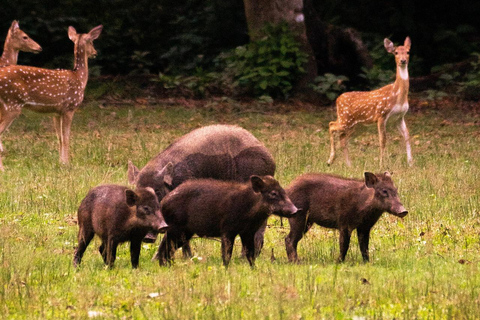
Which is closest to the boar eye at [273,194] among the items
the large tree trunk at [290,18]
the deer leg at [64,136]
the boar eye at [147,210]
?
the boar eye at [147,210]

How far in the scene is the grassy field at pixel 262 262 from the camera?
20.7ft

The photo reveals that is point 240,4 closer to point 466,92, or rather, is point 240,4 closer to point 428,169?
point 466,92

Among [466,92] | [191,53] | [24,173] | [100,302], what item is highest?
[191,53]

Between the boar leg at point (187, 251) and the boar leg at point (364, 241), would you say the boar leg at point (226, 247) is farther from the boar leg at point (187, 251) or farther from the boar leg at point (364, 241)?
the boar leg at point (364, 241)

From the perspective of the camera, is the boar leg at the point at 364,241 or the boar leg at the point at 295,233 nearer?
the boar leg at the point at 364,241

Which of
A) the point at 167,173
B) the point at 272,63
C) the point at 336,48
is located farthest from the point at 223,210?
the point at 336,48

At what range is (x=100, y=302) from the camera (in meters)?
6.49

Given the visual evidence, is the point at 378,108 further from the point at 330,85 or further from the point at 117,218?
the point at 117,218

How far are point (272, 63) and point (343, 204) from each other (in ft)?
49.9

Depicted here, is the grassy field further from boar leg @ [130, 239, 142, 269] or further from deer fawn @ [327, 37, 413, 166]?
deer fawn @ [327, 37, 413, 166]

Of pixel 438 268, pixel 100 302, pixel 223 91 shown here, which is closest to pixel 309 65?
pixel 223 91

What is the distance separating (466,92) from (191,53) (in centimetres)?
822

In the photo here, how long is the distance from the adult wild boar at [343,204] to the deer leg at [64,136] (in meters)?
6.94

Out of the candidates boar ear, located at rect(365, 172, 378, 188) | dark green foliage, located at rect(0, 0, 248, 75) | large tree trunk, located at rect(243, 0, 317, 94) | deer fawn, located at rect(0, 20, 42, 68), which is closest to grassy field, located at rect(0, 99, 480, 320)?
boar ear, located at rect(365, 172, 378, 188)
